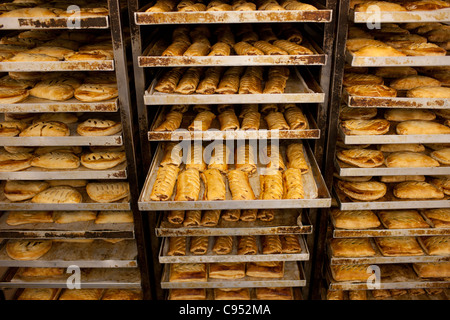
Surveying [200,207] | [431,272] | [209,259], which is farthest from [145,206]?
[431,272]

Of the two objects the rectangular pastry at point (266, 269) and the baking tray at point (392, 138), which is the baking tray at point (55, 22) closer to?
the baking tray at point (392, 138)

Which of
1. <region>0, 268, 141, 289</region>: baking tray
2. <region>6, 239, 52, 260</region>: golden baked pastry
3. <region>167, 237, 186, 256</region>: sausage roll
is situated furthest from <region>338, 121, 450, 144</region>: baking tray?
<region>6, 239, 52, 260</region>: golden baked pastry

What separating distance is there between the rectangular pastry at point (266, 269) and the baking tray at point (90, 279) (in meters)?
0.90

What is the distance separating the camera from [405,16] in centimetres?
217

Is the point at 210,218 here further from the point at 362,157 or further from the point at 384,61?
the point at 384,61

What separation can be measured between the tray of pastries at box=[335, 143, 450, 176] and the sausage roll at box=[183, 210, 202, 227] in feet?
3.37

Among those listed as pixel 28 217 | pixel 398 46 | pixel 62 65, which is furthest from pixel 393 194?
pixel 28 217

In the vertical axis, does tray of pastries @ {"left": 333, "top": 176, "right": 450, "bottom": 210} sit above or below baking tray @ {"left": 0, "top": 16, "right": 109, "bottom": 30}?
below

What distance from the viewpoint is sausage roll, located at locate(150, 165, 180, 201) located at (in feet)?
7.71

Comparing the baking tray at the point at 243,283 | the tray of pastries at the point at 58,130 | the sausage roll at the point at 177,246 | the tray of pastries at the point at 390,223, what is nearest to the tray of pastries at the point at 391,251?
the tray of pastries at the point at 390,223

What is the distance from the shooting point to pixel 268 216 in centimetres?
268

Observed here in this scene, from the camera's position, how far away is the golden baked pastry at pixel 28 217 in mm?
2836

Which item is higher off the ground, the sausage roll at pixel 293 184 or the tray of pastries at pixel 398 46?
the tray of pastries at pixel 398 46

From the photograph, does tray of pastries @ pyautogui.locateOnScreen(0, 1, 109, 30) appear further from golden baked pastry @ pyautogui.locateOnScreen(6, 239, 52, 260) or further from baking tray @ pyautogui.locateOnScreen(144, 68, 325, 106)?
golden baked pastry @ pyautogui.locateOnScreen(6, 239, 52, 260)
